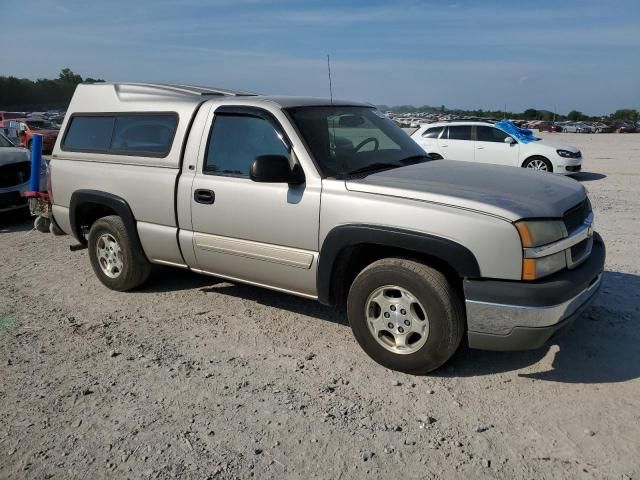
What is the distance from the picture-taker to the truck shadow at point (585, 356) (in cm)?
362

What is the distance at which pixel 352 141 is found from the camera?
432cm

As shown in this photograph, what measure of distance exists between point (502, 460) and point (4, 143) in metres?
10.1

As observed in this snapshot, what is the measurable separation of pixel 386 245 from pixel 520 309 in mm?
905

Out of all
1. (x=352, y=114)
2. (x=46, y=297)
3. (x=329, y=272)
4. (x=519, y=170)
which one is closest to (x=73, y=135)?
(x=46, y=297)

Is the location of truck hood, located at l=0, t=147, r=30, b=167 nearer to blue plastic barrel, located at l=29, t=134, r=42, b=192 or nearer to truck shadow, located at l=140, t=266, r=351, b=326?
blue plastic barrel, located at l=29, t=134, r=42, b=192

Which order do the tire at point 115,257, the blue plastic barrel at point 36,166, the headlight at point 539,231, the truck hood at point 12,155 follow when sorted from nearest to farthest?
the headlight at point 539,231, the tire at point 115,257, the blue plastic barrel at point 36,166, the truck hood at point 12,155

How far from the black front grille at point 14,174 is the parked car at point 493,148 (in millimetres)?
9118

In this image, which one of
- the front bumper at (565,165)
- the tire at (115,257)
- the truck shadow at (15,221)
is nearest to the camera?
the tire at (115,257)

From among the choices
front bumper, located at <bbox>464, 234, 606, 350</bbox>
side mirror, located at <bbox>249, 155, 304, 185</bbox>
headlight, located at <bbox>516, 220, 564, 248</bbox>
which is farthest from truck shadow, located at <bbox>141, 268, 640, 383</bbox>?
side mirror, located at <bbox>249, 155, 304, 185</bbox>

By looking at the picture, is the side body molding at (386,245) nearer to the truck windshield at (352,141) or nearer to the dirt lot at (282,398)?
the truck windshield at (352,141)

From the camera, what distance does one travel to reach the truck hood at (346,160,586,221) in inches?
129

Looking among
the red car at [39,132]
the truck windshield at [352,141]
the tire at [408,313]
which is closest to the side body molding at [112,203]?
the truck windshield at [352,141]

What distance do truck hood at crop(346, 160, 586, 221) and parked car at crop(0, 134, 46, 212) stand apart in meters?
6.84

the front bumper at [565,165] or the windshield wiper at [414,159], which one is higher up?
the windshield wiper at [414,159]
